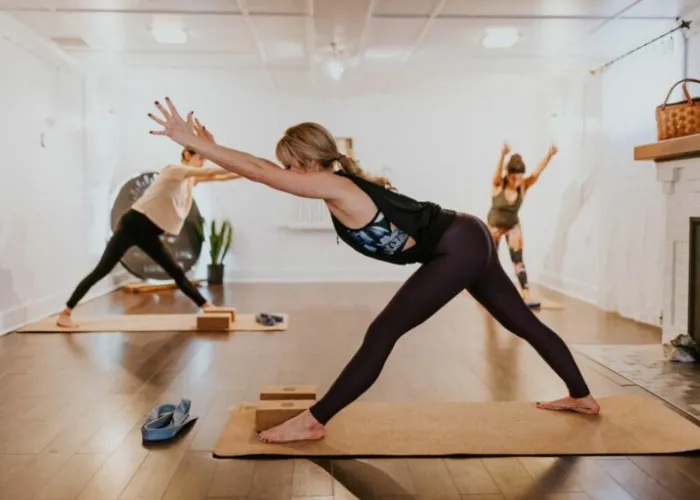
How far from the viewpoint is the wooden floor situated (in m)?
2.18

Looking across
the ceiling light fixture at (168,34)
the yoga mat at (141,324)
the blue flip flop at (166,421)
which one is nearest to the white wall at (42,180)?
the yoga mat at (141,324)

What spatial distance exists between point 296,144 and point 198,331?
2.71 meters

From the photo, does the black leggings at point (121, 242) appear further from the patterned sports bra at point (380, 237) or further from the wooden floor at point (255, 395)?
the patterned sports bra at point (380, 237)

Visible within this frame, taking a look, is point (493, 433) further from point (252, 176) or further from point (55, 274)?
point (55, 274)

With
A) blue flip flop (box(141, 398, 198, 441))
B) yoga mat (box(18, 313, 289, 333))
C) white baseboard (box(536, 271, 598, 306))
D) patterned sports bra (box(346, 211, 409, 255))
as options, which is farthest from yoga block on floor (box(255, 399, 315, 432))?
white baseboard (box(536, 271, 598, 306))

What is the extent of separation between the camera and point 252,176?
238 centimetres

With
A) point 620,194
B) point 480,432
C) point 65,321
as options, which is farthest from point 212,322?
point 620,194

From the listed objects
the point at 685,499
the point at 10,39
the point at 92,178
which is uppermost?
the point at 10,39

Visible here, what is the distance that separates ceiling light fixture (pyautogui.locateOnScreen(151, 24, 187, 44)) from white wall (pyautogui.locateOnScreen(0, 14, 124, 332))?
2.82ft

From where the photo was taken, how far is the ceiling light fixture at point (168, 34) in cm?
507

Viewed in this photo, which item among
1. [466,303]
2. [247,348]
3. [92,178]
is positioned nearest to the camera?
[247,348]

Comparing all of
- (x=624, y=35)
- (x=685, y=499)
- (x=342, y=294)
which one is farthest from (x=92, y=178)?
(x=685, y=499)

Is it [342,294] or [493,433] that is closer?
[493,433]

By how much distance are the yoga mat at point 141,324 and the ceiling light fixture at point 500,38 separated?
97.2 inches
